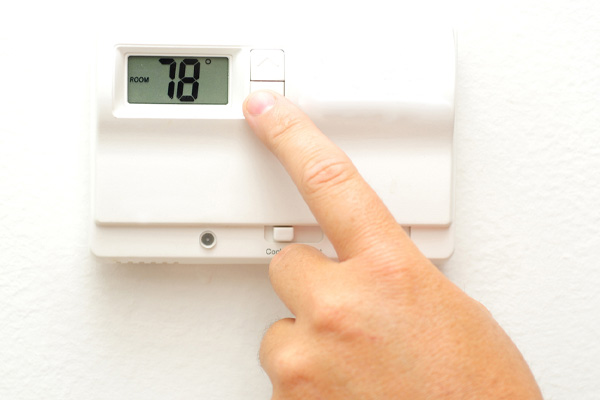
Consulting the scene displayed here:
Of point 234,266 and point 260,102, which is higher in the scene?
point 260,102

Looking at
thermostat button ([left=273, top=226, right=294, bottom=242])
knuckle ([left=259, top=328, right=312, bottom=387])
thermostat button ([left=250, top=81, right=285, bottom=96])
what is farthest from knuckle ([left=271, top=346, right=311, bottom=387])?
thermostat button ([left=250, top=81, right=285, bottom=96])

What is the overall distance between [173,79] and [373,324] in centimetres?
28

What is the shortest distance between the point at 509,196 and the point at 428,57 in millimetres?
168

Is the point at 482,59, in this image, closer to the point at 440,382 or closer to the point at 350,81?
the point at 350,81

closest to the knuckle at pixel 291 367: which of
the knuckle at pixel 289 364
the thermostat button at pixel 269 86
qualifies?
the knuckle at pixel 289 364

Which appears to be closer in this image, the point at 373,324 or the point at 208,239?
the point at 373,324

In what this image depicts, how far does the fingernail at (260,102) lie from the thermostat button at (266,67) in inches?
1.1

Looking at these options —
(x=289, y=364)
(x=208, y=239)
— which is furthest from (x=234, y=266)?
(x=289, y=364)

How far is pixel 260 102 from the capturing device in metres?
0.46

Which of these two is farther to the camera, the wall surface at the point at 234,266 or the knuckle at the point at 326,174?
the wall surface at the point at 234,266

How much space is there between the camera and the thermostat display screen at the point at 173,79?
1.61 ft

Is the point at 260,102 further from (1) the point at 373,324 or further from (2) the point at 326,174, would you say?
(1) the point at 373,324

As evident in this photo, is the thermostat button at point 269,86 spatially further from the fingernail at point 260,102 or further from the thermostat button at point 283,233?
the thermostat button at point 283,233

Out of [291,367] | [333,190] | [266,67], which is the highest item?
[266,67]
